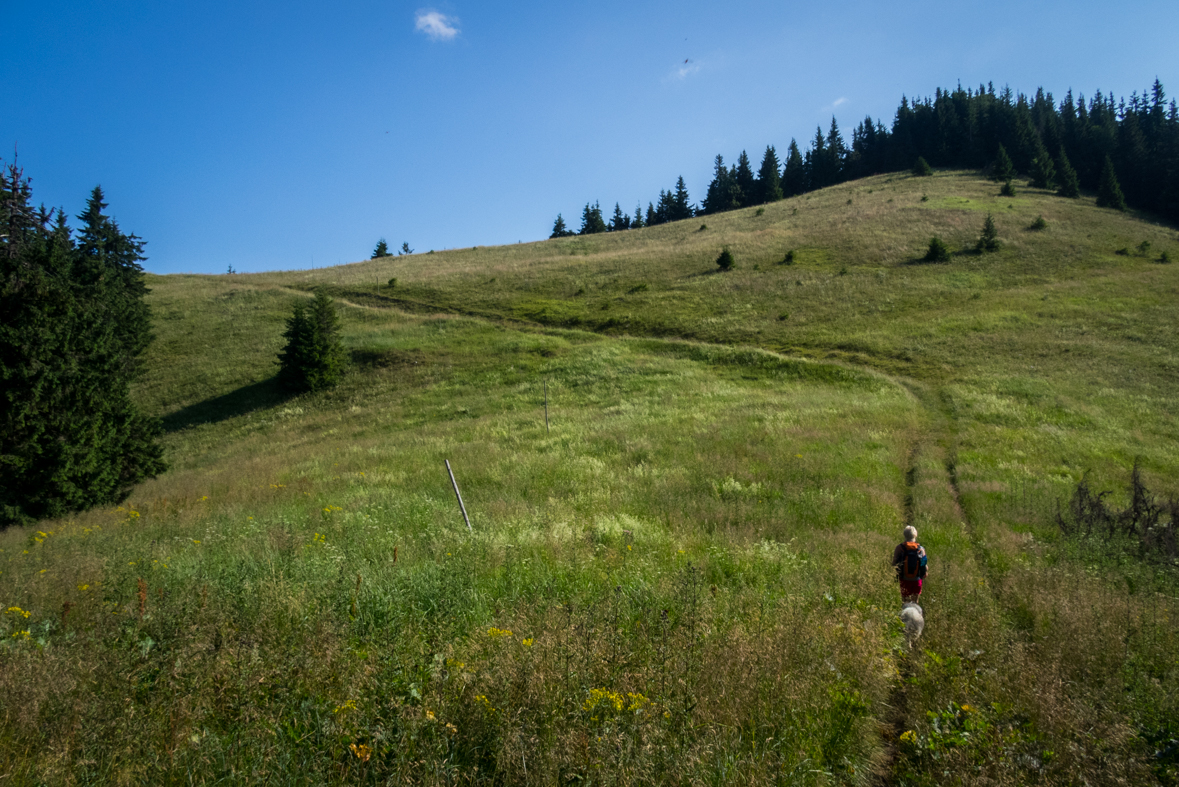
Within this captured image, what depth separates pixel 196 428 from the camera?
33.0 m

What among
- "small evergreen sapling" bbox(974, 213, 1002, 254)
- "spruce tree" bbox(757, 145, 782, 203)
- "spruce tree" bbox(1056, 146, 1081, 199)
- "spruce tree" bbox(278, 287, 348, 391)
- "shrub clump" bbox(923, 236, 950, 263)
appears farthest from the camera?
"spruce tree" bbox(757, 145, 782, 203)

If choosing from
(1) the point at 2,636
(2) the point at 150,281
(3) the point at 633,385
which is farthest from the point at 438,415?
(2) the point at 150,281

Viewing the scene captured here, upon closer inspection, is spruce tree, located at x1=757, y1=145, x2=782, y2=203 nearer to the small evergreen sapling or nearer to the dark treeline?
the dark treeline

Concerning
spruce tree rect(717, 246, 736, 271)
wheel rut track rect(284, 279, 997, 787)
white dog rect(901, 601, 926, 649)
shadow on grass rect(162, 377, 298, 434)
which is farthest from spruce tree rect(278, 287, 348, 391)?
white dog rect(901, 601, 926, 649)

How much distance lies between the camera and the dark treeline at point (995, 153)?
78.0 m

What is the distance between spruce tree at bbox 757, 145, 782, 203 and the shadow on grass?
92146 millimetres

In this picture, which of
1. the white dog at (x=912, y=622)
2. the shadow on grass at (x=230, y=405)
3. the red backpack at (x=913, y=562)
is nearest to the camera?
the white dog at (x=912, y=622)

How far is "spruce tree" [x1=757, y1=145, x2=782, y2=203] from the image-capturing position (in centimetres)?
10162

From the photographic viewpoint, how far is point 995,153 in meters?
98.0

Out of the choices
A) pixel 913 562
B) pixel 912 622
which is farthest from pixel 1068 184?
pixel 912 622

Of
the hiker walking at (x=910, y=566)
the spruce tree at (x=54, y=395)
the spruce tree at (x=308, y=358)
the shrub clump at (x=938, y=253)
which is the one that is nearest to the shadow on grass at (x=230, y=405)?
the spruce tree at (x=308, y=358)

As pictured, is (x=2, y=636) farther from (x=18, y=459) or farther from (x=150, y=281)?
(x=150, y=281)

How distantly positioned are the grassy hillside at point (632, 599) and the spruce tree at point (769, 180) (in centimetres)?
8044

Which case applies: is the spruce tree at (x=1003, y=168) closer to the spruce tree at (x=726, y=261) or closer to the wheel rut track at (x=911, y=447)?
the spruce tree at (x=726, y=261)
